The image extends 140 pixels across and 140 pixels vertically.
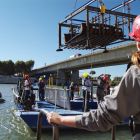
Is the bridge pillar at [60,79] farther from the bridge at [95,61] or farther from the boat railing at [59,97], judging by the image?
the boat railing at [59,97]

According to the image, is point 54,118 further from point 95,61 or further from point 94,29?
point 95,61

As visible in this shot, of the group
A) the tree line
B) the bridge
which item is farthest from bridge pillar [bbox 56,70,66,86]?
the tree line

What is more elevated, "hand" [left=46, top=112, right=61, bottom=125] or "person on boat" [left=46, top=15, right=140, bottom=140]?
"person on boat" [left=46, top=15, right=140, bottom=140]

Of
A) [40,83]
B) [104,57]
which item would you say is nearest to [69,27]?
[40,83]

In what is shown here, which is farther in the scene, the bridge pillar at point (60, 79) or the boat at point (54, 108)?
the bridge pillar at point (60, 79)

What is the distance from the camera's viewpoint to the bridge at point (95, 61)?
1945 inches

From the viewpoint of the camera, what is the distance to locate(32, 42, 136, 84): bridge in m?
49.4

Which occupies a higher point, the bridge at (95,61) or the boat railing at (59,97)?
the bridge at (95,61)

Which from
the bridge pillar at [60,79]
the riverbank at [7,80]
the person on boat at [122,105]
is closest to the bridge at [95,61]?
the bridge pillar at [60,79]

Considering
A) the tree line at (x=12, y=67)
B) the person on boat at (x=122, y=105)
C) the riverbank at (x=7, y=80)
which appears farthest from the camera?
the tree line at (x=12, y=67)

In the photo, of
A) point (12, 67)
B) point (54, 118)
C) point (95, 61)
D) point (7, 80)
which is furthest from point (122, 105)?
point (12, 67)

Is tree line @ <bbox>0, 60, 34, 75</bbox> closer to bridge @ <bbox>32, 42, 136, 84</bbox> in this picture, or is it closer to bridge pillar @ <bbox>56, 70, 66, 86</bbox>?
bridge @ <bbox>32, 42, 136, 84</bbox>

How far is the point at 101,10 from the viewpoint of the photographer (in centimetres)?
1377

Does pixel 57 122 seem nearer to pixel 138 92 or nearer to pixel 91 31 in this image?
pixel 138 92
